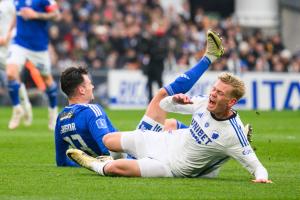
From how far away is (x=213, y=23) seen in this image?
105 feet

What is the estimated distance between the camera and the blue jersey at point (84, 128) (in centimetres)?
1016

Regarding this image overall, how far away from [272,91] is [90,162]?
57.9 ft

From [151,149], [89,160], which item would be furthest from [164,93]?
[89,160]

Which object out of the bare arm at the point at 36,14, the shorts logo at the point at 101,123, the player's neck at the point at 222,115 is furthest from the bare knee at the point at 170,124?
the bare arm at the point at 36,14

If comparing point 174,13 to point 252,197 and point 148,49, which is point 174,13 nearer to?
point 148,49

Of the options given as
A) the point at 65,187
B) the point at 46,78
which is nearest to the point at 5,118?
the point at 46,78

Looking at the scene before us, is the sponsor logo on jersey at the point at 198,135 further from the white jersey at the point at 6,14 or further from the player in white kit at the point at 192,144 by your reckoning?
the white jersey at the point at 6,14

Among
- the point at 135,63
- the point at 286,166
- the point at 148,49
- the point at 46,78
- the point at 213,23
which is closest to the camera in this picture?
the point at 286,166

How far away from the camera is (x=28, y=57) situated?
17.6 m

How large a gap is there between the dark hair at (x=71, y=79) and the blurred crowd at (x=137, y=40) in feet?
55.8

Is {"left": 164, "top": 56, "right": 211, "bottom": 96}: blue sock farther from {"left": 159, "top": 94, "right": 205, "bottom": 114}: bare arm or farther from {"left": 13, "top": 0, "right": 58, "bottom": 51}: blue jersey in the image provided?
{"left": 13, "top": 0, "right": 58, "bottom": 51}: blue jersey

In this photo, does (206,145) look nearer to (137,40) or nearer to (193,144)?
(193,144)

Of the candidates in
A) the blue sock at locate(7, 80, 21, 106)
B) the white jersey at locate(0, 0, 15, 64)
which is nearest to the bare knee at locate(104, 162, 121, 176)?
the blue sock at locate(7, 80, 21, 106)

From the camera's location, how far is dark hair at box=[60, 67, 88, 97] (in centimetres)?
1053
